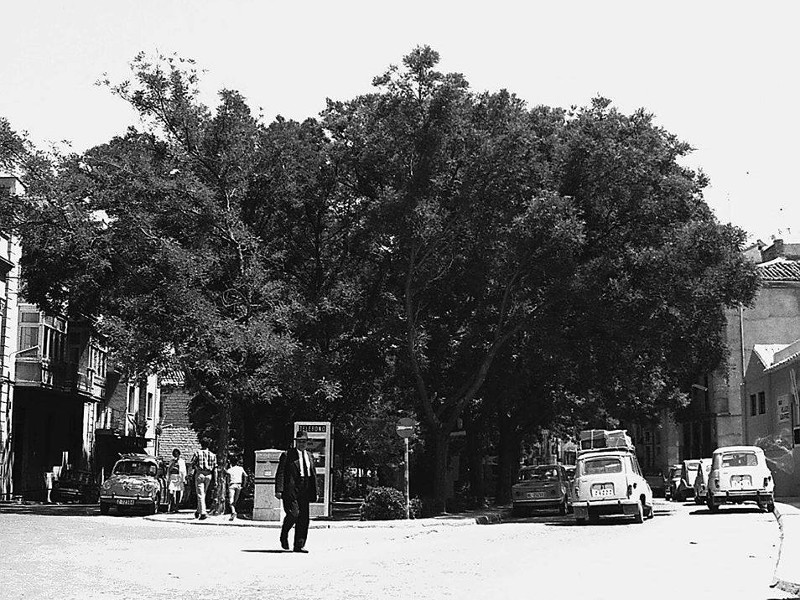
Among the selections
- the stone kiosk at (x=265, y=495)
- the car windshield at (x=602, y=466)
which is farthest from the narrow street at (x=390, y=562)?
the stone kiosk at (x=265, y=495)

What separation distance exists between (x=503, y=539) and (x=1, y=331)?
27.8 m

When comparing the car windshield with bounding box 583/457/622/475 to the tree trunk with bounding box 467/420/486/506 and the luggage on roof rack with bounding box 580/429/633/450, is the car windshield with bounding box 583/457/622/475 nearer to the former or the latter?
the luggage on roof rack with bounding box 580/429/633/450

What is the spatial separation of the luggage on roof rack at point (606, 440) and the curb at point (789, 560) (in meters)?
9.07

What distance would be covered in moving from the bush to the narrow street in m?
3.37

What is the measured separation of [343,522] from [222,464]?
4.70 m

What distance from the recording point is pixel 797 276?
6388 centimetres

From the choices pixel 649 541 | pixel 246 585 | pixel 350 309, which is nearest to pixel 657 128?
pixel 350 309

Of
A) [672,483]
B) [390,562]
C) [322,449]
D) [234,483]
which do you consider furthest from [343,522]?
[672,483]

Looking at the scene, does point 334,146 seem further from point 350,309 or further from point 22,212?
point 22,212

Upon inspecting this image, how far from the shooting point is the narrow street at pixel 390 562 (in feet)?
41.1

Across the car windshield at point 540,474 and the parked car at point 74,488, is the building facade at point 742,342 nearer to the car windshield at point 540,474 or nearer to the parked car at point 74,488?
the car windshield at point 540,474

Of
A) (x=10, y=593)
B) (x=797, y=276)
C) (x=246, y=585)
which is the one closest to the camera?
(x=10, y=593)

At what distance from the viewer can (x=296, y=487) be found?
17094mm

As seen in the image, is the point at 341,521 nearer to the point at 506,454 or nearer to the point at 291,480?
the point at 291,480
